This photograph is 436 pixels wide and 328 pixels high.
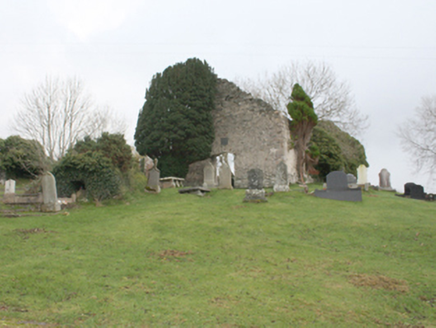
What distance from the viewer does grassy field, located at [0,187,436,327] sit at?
515 centimetres

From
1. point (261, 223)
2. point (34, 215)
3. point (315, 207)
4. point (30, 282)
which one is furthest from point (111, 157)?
point (30, 282)

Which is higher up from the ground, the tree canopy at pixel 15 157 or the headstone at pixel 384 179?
the tree canopy at pixel 15 157

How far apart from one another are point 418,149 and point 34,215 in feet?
82.9

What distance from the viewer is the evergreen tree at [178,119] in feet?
74.6

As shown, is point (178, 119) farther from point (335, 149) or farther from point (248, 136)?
point (335, 149)

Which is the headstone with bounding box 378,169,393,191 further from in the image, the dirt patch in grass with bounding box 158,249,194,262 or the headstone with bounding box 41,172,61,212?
the headstone with bounding box 41,172,61,212

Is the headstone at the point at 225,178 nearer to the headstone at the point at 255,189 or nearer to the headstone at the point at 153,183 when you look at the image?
the headstone at the point at 153,183

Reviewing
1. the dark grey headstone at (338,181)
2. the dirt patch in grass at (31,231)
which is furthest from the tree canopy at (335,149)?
the dirt patch in grass at (31,231)

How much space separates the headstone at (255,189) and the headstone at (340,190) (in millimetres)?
2832

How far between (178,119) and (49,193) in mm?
11581

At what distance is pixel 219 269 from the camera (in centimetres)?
712

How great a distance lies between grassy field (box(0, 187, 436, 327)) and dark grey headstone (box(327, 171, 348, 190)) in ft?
8.87

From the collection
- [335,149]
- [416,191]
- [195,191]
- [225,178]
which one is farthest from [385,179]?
[195,191]

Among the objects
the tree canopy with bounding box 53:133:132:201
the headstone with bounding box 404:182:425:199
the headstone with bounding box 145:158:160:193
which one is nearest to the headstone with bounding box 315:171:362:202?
the headstone with bounding box 404:182:425:199
